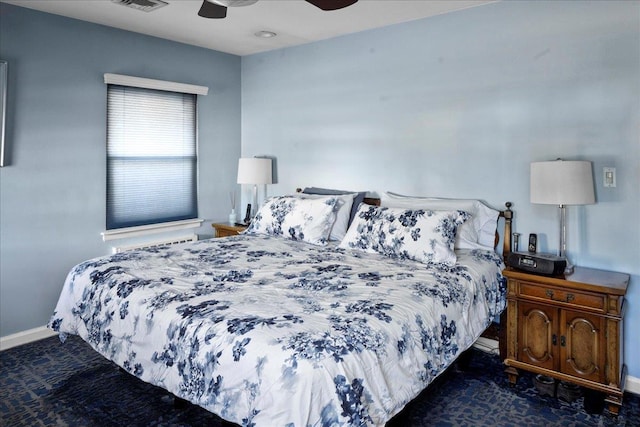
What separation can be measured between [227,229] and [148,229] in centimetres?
74

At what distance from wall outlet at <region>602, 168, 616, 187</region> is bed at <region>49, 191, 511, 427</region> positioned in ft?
2.03

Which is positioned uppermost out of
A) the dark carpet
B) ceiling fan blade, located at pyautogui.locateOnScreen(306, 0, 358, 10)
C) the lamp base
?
ceiling fan blade, located at pyautogui.locateOnScreen(306, 0, 358, 10)

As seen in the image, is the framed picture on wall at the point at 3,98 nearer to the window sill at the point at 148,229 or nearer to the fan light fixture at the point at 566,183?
the window sill at the point at 148,229

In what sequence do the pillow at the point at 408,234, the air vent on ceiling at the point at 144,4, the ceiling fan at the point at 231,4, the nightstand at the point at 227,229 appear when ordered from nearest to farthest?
the ceiling fan at the point at 231,4
the pillow at the point at 408,234
the air vent on ceiling at the point at 144,4
the nightstand at the point at 227,229

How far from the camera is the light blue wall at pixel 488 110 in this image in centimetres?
270

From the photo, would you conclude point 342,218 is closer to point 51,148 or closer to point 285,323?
point 285,323

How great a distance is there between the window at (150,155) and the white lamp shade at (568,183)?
10.8ft

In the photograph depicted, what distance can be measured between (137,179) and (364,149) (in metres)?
2.10

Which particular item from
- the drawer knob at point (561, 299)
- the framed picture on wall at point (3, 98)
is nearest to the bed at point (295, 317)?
the drawer knob at point (561, 299)

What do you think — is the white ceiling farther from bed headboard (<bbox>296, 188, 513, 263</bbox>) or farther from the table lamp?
bed headboard (<bbox>296, 188, 513, 263</bbox>)

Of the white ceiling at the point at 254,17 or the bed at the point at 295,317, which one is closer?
the bed at the point at 295,317

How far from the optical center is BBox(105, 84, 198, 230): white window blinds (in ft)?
12.9

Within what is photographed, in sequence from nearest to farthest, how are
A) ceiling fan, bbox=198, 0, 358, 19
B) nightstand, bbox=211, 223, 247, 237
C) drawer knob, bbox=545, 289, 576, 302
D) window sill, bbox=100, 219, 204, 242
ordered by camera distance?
ceiling fan, bbox=198, 0, 358, 19
drawer knob, bbox=545, 289, 576, 302
window sill, bbox=100, 219, 204, 242
nightstand, bbox=211, 223, 247, 237

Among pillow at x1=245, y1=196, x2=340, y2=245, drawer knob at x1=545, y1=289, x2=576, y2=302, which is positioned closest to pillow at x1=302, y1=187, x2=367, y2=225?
Answer: pillow at x1=245, y1=196, x2=340, y2=245
